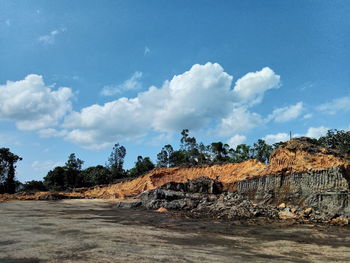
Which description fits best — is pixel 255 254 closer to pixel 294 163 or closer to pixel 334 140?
pixel 294 163

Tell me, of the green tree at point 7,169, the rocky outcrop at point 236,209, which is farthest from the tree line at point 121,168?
the rocky outcrop at point 236,209

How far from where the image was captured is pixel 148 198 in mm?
24125

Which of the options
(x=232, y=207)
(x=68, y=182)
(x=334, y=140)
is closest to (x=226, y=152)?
(x=334, y=140)

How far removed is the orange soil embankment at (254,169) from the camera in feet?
59.6

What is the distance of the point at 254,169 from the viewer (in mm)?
30328

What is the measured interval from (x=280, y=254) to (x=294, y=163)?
14.1 metres

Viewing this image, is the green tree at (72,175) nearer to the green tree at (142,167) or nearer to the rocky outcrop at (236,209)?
the green tree at (142,167)

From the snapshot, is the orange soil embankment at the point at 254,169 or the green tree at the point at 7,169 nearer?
the orange soil embankment at the point at 254,169

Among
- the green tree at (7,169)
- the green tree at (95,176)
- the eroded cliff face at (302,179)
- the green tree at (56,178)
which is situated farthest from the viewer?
the green tree at (95,176)

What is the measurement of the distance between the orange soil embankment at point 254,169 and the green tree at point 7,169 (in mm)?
14621

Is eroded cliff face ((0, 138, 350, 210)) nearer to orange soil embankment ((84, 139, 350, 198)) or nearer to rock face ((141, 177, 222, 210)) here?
orange soil embankment ((84, 139, 350, 198))

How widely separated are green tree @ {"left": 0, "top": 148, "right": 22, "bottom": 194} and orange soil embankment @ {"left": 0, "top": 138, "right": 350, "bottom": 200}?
1462 centimetres

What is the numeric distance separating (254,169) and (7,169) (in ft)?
143

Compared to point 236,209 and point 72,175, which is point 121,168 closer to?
point 72,175
